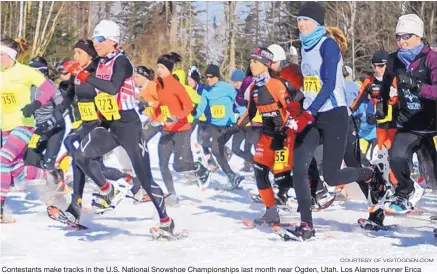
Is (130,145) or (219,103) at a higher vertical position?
(130,145)

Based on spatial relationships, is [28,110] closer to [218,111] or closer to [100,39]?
[100,39]

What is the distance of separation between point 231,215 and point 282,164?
1.12m

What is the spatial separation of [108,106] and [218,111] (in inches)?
204

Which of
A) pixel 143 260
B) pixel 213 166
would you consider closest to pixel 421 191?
pixel 143 260

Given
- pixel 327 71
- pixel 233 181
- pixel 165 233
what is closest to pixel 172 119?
pixel 233 181

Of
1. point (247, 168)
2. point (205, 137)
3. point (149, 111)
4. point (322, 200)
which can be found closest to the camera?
point (322, 200)

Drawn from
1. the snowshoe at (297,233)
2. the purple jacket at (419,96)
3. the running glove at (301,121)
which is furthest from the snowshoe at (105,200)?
the purple jacket at (419,96)

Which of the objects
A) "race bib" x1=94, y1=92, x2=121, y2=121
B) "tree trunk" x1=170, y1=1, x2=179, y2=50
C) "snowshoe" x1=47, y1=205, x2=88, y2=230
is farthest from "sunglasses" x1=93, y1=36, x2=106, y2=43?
"tree trunk" x1=170, y1=1, x2=179, y2=50

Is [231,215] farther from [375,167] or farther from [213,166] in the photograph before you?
[213,166]

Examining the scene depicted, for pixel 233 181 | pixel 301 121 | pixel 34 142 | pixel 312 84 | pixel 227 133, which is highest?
pixel 312 84

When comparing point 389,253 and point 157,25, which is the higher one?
point 157,25

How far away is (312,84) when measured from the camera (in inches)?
231

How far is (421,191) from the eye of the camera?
595 cm

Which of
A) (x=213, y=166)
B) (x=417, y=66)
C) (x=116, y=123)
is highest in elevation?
(x=417, y=66)
